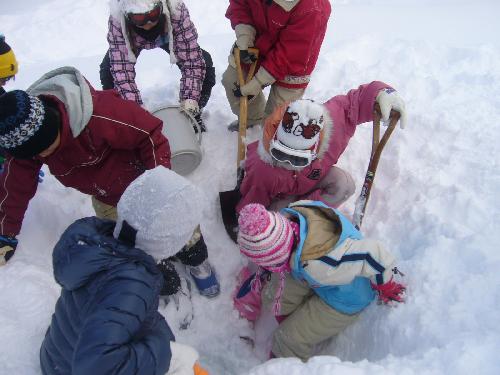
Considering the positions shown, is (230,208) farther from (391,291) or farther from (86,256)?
(86,256)

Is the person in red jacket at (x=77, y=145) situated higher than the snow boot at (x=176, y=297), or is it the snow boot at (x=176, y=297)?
the person in red jacket at (x=77, y=145)

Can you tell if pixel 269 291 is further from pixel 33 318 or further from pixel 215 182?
pixel 33 318

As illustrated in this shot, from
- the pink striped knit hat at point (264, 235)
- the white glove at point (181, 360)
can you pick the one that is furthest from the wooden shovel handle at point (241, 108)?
the white glove at point (181, 360)

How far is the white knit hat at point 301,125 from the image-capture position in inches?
86.2

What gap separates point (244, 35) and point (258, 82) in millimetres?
364

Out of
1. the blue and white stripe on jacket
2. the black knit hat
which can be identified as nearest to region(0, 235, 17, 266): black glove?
the black knit hat

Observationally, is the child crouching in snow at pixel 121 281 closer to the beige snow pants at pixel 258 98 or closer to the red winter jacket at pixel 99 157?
the red winter jacket at pixel 99 157

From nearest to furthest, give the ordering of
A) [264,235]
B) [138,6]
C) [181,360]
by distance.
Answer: [181,360]
[264,235]
[138,6]

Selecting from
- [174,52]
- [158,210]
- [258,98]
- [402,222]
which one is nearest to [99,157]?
[158,210]

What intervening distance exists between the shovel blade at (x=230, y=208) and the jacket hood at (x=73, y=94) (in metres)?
1.17

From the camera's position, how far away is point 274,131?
7.79 ft

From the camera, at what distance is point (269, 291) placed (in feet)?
8.05

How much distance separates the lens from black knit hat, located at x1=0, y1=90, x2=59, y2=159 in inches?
61.8

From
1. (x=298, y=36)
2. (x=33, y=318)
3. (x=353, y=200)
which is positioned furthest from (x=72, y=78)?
(x=353, y=200)
